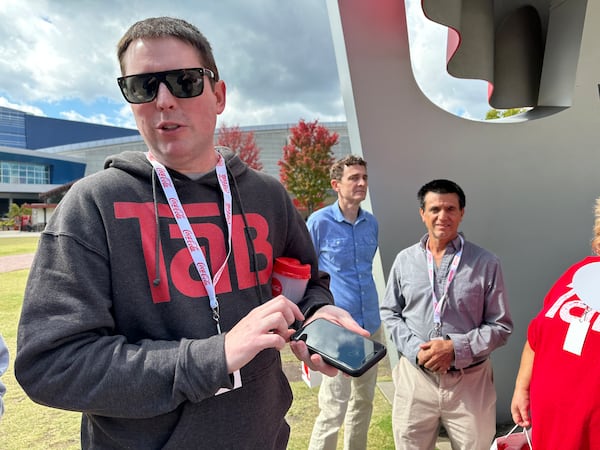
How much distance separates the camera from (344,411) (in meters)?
3.17

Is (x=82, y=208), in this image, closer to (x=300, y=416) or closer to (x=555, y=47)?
(x=300, y=416)

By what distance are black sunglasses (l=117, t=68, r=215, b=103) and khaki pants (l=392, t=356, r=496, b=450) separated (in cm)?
232

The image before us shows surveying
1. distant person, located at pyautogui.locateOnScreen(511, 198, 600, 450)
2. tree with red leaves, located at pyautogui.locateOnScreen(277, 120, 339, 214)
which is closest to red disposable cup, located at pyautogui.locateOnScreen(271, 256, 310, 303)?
distant person, located at pyautogui.locateOnScreen(511, 198, 600, 450)

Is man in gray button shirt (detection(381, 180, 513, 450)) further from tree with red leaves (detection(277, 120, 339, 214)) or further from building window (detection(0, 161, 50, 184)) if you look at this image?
building window (detection(0, 161, 50, 184))

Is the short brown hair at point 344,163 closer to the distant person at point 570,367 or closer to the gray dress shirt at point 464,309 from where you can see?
the gray dress shirt at point 464,309

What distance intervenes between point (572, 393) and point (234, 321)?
149 cm

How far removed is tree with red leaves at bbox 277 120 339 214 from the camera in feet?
71.4

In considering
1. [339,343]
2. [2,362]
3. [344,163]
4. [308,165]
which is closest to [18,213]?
[308,165]

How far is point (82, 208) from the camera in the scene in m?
1.07

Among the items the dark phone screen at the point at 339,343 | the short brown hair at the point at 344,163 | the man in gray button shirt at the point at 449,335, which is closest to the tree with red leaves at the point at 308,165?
the short brown hair at the point at 344,163

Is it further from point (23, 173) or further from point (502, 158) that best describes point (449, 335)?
point (23, 173)

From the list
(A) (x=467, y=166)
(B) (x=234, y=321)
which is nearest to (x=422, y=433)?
(B) (x=234, y=321)

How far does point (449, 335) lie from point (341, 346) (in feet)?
5.36

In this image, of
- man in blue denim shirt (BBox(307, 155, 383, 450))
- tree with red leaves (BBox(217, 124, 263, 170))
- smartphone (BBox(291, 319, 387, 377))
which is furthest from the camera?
tree with red leaves (BBox(217, 124, 263, 170))
